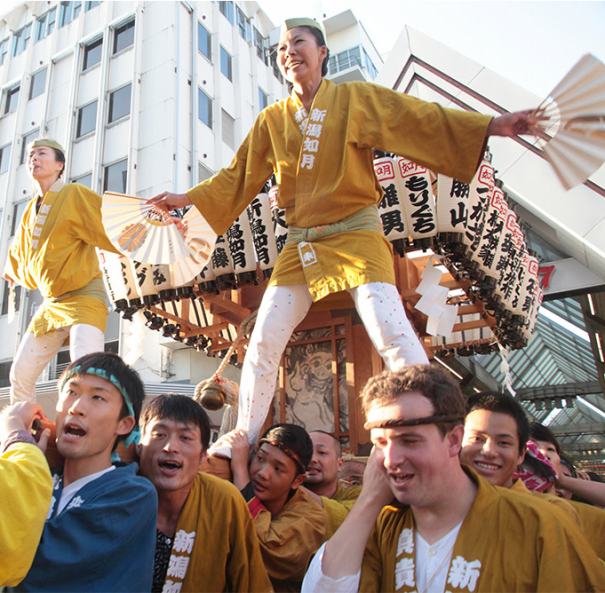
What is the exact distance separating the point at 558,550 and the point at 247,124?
57.6 ft

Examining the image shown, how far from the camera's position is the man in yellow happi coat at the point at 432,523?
139 centimetres

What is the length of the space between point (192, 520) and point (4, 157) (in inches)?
721

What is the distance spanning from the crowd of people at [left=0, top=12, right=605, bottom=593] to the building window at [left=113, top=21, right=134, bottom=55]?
1515 cm

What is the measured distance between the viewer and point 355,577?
1.56 m

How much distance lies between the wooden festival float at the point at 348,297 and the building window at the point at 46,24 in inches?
636

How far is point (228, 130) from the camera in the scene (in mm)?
16828

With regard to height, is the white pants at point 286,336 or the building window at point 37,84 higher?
the building window at point 37,84

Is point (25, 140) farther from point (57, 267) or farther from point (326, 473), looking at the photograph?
point (326, 473)

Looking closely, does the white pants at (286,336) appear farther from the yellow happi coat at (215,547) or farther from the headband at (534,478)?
the headband at (534,478)

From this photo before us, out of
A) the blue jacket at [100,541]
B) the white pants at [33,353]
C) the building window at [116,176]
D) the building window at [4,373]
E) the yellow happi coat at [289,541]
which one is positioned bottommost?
the yellow happi coat at [289,541]

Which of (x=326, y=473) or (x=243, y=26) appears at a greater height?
(x=243, y=26)

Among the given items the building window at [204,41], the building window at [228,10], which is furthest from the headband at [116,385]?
the building window at [228,10]

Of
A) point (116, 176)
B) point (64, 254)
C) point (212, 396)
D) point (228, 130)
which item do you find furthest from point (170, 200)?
point (228, 130)

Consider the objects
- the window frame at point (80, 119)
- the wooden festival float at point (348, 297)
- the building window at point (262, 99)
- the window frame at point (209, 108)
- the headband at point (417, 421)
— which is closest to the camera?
the headband at point (417, 421)
